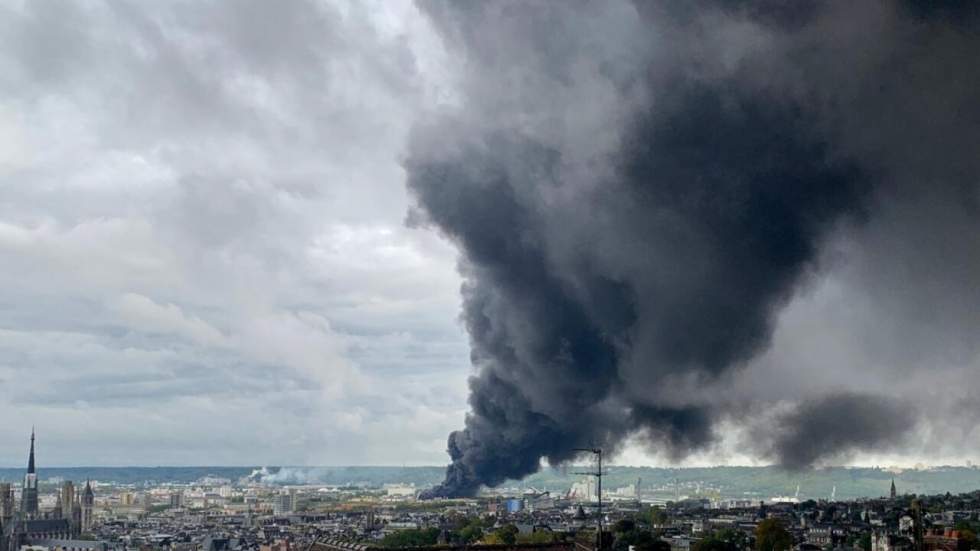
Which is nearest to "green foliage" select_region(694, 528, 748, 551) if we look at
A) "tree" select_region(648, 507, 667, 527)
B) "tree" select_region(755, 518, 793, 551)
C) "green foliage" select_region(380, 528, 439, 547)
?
"tree" select_region(755, 518, 793, 551)

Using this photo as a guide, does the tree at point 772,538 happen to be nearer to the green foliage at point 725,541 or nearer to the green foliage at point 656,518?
the green foliage at point 725,541

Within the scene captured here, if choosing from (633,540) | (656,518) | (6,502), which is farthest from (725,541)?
(6,502)

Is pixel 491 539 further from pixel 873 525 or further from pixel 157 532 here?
pixel 157 532

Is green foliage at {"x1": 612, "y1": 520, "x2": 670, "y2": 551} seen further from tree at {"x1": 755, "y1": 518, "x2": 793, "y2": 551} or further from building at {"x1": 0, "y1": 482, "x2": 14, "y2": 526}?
building at {"x1": 0, "y1": 482, "x2": 14, "y2": 526}

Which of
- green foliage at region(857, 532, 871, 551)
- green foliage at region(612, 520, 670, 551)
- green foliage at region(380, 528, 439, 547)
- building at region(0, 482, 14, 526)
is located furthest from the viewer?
building at region(0, 482, 14, 526)

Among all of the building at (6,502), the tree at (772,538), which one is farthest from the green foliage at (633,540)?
the building at (6,502)

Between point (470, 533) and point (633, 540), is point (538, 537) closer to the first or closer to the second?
point (633, 540)
